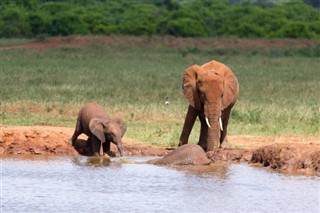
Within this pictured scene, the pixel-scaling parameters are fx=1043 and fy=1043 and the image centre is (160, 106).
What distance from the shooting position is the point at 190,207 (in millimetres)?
13391

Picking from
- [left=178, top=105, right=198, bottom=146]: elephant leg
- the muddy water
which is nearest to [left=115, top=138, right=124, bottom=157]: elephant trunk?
the muddy water

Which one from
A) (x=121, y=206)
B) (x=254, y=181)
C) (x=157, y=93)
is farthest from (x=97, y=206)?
(x=157, y=93)

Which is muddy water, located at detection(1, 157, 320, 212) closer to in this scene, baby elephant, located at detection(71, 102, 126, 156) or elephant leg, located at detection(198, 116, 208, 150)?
baby elephant, located at detection(71, 102, 126, 156)

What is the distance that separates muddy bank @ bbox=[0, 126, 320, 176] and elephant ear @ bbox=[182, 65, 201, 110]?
3.09 feet

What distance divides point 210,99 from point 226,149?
942mm

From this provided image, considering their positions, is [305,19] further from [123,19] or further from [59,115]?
[59,115]

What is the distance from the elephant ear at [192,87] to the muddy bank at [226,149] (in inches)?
37.1

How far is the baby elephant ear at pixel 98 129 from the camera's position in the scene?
56.7 ft

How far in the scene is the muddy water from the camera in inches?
527

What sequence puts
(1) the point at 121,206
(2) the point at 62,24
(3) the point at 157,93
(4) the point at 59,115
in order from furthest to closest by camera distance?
(2) the point at 62,24
(3) the point at 157,93
(4) the point at 59,115
(1) the point at 121,206

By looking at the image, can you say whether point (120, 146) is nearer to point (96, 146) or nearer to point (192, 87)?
point (96, 146)

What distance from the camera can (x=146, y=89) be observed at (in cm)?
2975

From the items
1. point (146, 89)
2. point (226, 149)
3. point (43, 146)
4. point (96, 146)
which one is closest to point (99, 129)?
point (96, 146)

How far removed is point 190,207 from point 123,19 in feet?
181
